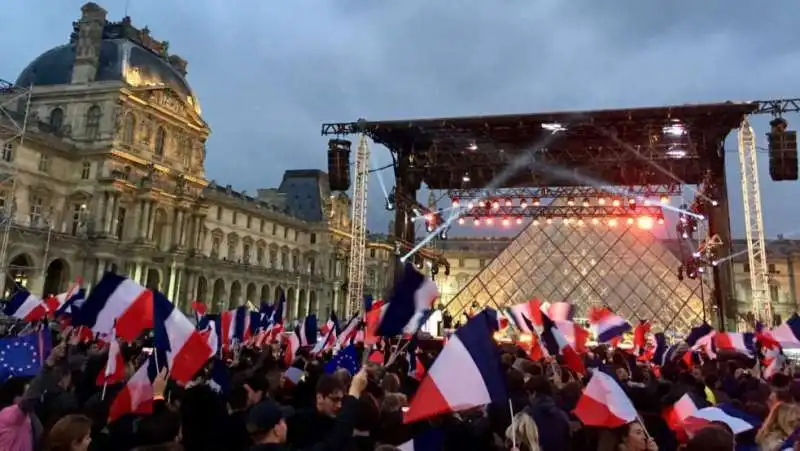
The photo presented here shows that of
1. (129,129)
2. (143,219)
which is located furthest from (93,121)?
(143,219)

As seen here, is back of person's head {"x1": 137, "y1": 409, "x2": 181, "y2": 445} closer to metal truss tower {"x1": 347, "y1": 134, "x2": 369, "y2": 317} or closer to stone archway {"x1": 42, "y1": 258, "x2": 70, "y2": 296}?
metal truss tower {"x1": 347, "y1": 134, "x2": 369, "y2": 317}

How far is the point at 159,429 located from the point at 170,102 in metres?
39.1

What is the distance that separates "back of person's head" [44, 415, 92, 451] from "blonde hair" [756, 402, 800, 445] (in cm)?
402

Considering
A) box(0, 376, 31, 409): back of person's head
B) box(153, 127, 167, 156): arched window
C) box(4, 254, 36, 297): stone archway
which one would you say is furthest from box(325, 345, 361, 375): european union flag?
box(153, 127, 167, 156): arched window

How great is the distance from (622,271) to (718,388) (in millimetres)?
27052

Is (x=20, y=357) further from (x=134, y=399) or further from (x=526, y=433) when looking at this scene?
(x=526, y=433)

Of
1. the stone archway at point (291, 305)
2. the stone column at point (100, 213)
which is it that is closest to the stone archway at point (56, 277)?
the stone column at point (100, 213)

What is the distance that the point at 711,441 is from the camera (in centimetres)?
258

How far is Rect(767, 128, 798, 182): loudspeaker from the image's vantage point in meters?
14.8

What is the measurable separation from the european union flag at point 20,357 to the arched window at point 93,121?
109 feet

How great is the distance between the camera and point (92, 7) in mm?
37406

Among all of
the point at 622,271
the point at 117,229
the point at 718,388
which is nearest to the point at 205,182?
the point at 117,229

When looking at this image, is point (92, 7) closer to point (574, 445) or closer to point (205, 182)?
point (205, 182)

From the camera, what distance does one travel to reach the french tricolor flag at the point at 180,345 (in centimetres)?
513
